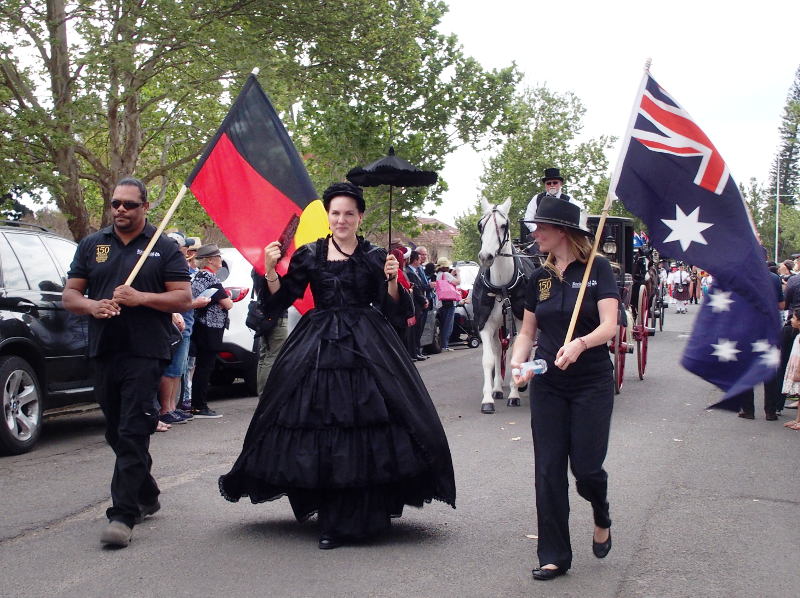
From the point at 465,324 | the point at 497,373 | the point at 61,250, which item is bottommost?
the point at 465,324

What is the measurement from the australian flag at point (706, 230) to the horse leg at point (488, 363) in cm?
633

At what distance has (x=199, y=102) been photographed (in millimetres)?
22375

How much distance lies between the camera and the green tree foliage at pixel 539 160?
6234cm

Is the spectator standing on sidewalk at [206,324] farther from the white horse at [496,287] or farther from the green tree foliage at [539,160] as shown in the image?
the green tree foliage at [539,160]

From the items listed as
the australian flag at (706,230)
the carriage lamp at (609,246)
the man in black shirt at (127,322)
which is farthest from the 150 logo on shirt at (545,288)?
the carriage lamp at (609,246)

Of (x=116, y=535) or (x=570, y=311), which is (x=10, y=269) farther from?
(x=570, y=311)

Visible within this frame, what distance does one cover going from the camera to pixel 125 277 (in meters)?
6.07

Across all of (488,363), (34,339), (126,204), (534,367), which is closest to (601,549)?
(534,367)

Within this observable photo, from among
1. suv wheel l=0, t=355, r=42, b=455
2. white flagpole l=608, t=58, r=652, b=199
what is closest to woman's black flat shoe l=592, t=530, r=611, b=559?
white flagpole l=608, t=58, r=652, b=199

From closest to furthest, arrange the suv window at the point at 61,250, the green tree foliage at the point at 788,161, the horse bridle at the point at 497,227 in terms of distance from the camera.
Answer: the suv window at the point at 61,250 < the horse bridle at the point at 497,227 < the green tree foliage at the point at 788,161

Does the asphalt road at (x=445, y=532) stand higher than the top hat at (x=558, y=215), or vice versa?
the top hat at (x=558, y=215)

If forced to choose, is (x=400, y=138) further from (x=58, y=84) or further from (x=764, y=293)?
(x=764, y=293)

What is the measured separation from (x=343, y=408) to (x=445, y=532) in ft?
3.56

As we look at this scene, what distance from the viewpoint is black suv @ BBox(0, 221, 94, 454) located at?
8859mm
